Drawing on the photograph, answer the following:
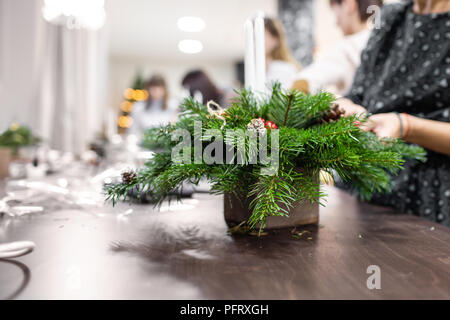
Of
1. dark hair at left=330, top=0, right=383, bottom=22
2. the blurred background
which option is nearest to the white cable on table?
the blurred background

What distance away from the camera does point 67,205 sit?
0.57 metres

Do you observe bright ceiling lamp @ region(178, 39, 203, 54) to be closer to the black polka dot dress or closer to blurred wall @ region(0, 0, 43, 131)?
blurred wall @ region(0, 0, 43, 131)

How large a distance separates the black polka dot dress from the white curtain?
5.59 feet

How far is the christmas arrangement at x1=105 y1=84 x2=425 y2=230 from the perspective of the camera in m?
0.35

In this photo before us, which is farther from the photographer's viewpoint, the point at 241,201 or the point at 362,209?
the point at 362,209

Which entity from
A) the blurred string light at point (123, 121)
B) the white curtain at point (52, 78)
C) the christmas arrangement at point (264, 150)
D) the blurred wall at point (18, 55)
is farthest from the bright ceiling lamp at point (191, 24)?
the christmas arrangement at point (264, 150)

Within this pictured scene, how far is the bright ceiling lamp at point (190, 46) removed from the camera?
→ 6711 mm

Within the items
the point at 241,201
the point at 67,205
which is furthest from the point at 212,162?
the point at 67,205

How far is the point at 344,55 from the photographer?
3.65 ft

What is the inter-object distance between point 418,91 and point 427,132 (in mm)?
123

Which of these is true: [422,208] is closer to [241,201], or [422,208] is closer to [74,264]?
[241,201]

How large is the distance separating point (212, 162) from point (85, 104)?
133 inches

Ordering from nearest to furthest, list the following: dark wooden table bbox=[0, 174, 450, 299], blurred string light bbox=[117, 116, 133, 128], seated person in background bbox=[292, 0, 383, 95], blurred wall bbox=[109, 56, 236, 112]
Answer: dark wooden table bbox=[0, 174, 450, 299]
seated person in background bbox=[292, 0, 383, 95]
blurred string light bbox=[117, 116, 133, 128]
blurred wall bbox=[109, 56, 236, 112]

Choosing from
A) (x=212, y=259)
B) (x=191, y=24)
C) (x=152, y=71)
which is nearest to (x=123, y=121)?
(x=152, y=71)
